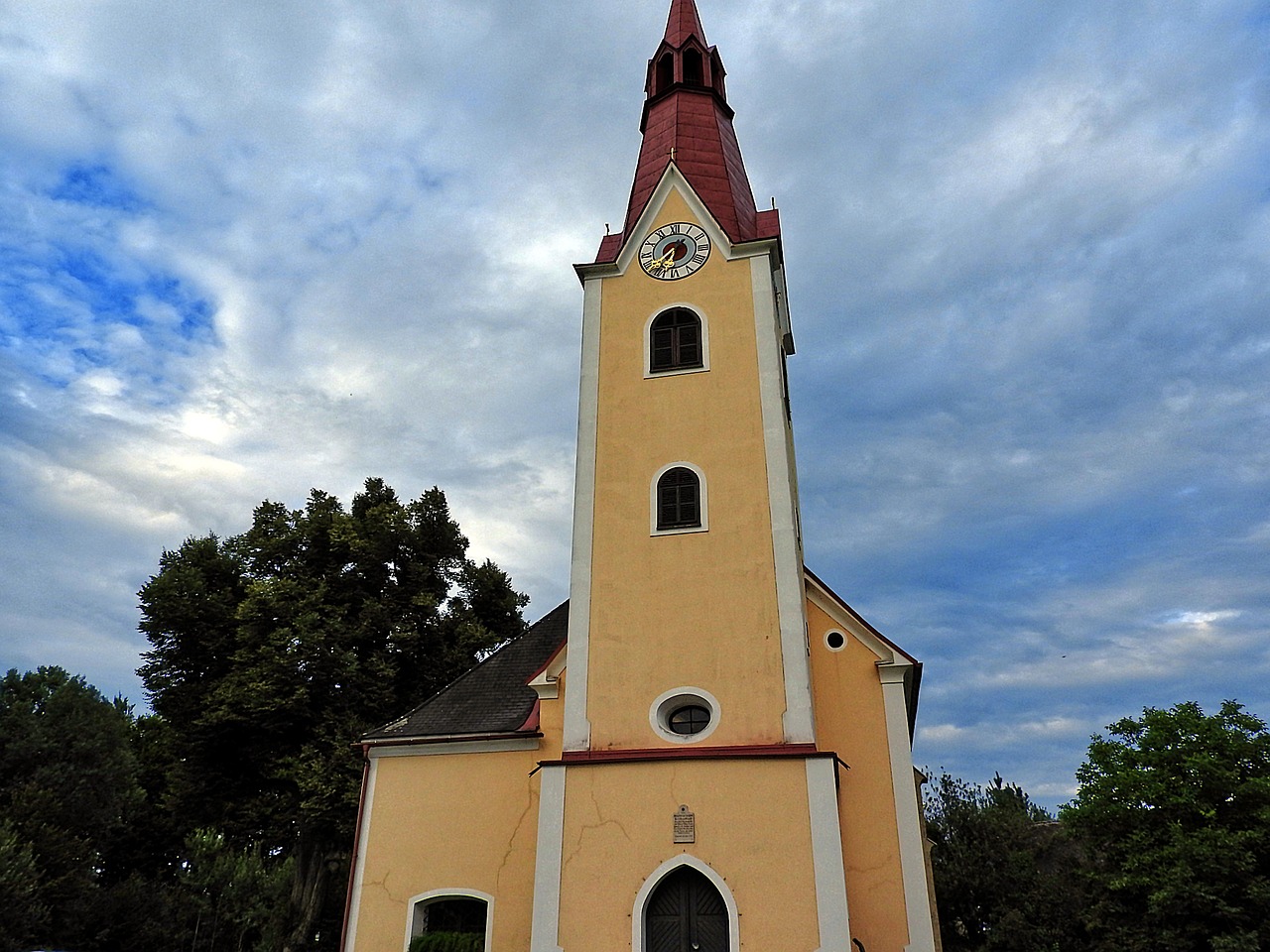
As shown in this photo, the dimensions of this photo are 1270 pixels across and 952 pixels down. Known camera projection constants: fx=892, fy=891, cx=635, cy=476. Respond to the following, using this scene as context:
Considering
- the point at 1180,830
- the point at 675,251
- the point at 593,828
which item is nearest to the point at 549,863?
the point at 593,828

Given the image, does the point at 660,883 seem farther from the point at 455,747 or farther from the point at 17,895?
the point at 17,895

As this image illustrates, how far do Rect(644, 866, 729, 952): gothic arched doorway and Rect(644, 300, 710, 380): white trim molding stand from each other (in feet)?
27.4

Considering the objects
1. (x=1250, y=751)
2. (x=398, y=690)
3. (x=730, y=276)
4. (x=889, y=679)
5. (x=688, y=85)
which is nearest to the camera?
(x=889, y=679)

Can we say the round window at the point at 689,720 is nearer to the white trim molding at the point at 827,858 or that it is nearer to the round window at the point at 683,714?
the round window at the point at 683,714

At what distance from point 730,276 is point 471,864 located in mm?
11504

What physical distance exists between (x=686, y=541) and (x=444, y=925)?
8.26m

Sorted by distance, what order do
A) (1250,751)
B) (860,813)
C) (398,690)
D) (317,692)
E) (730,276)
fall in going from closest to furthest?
(860,813) < (730,276) < (1250,751) < (317,692) < (398,690)

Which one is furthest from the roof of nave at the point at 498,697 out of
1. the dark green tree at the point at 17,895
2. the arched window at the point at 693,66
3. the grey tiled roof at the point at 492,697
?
the arched window at the point at 693,66

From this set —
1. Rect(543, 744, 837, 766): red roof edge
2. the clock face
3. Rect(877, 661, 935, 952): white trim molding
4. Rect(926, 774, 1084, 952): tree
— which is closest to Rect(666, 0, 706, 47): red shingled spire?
the clock face

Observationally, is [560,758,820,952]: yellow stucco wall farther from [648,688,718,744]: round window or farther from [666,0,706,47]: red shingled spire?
[666,0,706,47]: red shingled spire

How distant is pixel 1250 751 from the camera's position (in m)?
19.9

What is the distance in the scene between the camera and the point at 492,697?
1711 centimetres

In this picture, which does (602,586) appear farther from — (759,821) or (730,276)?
(730,276)

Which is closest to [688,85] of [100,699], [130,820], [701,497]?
[701,497]
